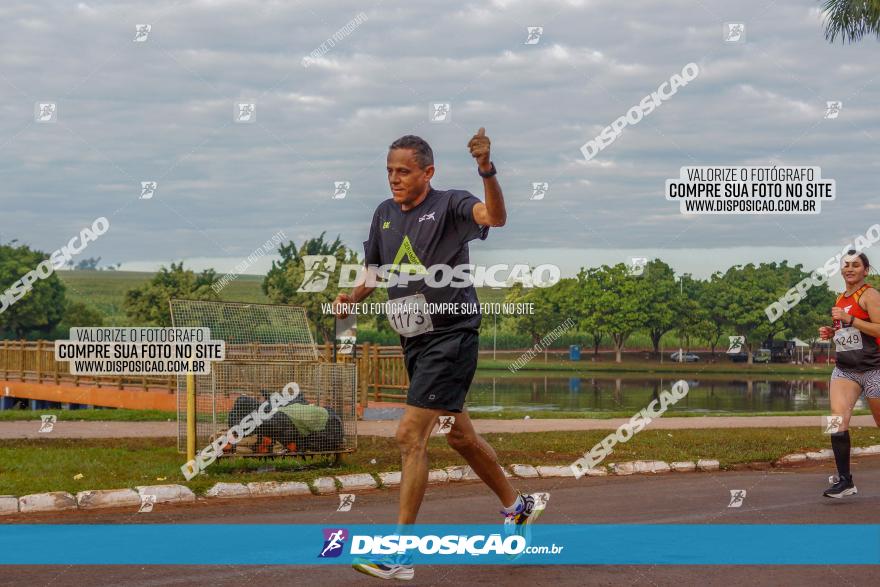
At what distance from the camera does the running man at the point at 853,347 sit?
9.81m

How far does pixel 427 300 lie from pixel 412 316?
13 centimetres

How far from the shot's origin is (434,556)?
260 inches

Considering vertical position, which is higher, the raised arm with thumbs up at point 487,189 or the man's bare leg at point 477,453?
the raised arm with thumbs up at point 487,189

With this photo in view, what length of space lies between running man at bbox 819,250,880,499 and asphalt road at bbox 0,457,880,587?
591 millimetres

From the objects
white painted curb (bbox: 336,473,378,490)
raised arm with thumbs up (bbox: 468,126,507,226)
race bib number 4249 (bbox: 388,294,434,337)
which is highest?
raised arm with thumbs up (bbox: 468,126,507,226)

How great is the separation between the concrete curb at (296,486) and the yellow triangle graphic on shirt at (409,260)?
167 inches

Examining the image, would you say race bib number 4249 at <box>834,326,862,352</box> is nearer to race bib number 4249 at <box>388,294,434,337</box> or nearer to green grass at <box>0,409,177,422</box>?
race bib number 4249 at <box>388,294,434,337</box>

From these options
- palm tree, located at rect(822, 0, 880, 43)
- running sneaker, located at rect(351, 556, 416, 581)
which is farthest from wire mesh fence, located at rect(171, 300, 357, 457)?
palm tree, located at rect(822, 0, 880, 43)

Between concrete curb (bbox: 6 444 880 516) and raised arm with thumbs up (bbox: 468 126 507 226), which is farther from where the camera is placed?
concrete curb (bbox: 6 444 880 516)

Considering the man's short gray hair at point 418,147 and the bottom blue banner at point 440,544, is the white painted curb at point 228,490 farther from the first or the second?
the man's short gray hair at point 418,147

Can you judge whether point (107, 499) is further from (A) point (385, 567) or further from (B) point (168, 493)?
(A) point (385, 567)

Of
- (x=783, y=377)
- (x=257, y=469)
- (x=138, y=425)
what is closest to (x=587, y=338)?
(x=783, y=377)

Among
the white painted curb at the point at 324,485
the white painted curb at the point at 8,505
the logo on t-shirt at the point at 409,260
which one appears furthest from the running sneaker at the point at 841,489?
the white painted curb at the point at 8,505

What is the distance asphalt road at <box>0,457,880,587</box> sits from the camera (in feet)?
19.2
